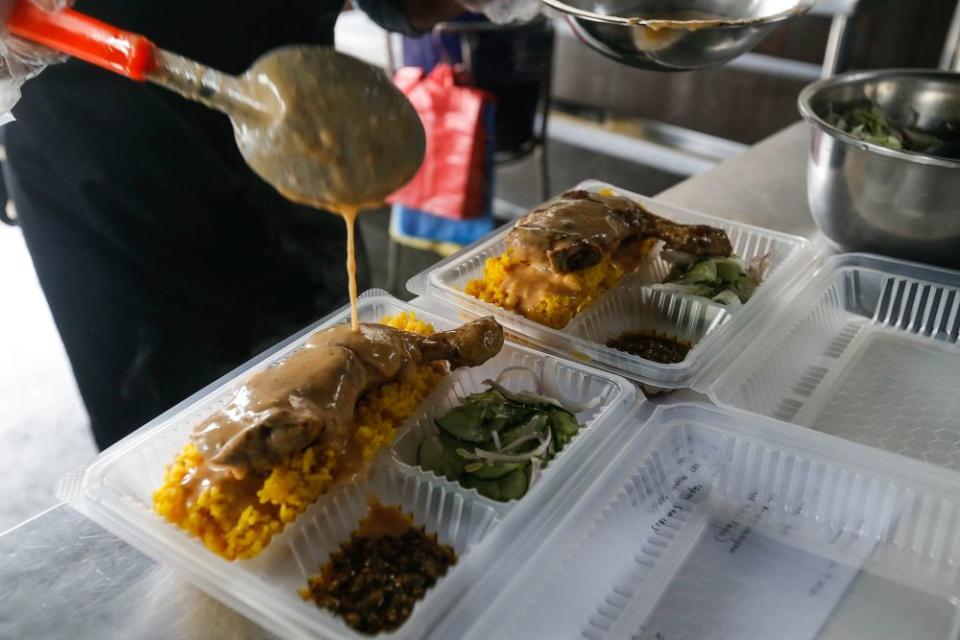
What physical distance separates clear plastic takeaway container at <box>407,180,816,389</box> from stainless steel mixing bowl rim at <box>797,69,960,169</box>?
0.28m

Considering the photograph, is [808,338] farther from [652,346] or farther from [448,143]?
[448,143]

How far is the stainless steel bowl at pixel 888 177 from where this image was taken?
1605 mm

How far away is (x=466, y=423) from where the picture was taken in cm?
132

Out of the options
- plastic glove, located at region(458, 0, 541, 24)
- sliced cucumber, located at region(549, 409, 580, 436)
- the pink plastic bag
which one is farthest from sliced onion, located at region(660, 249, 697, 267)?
the pink plastic bag

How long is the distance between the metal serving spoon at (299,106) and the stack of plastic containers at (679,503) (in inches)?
16.2

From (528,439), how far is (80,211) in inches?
→ 50.9

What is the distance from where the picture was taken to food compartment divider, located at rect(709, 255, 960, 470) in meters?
1.46

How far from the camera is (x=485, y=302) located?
160 centimetres

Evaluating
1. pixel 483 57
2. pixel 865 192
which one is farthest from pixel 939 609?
pixel 483 57

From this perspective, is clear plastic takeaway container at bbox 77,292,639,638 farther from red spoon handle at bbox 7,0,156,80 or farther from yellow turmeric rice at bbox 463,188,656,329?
red spoon handle at bbox 7,0,156,80

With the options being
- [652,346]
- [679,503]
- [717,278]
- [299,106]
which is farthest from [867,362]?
[299,106]

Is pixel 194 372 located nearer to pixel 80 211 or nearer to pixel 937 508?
pixel 80 211

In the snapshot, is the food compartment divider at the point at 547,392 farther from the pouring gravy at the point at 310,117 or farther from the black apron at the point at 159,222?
the black apron at the point at 159,222

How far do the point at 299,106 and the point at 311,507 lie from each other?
59 cm
